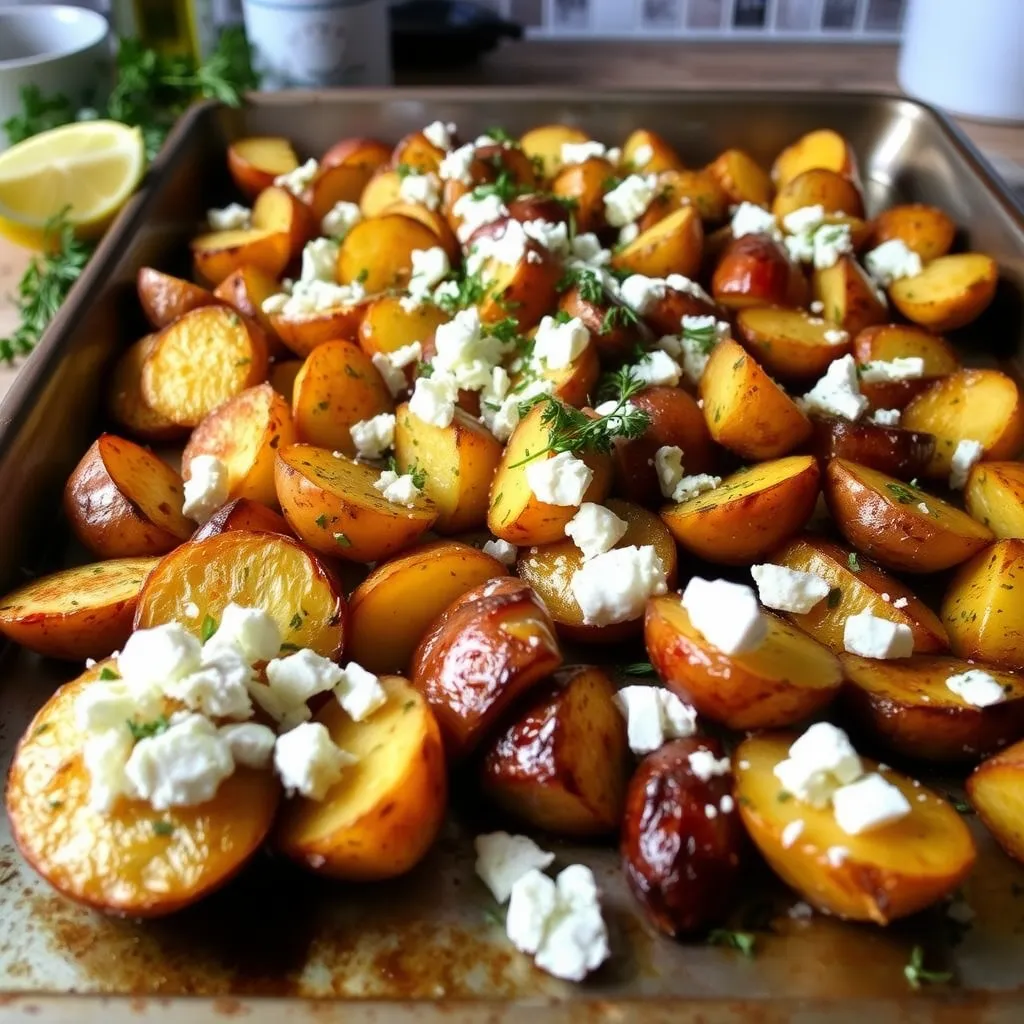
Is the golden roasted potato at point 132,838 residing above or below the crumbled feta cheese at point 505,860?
above

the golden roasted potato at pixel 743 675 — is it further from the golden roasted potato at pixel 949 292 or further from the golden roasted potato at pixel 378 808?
the golden roasted potato at pixel 949 292

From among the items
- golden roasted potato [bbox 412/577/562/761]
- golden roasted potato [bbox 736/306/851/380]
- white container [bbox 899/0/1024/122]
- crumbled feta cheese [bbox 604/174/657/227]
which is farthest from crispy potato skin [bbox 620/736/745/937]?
white container [bbox 899/0/1024/122]

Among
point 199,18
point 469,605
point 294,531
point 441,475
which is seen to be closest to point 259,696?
point 469,605

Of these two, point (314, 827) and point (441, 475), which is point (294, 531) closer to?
point (441, 475)

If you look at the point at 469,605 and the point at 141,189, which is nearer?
the point at 469,605

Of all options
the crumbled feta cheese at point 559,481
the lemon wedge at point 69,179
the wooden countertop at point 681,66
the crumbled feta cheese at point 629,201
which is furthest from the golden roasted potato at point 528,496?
the wooden countertop at point 681,66

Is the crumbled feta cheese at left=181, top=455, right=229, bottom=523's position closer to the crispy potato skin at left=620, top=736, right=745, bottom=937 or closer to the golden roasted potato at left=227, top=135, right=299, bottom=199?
the crispy potato skin at left=620, top=736, right=745, bottom=937
